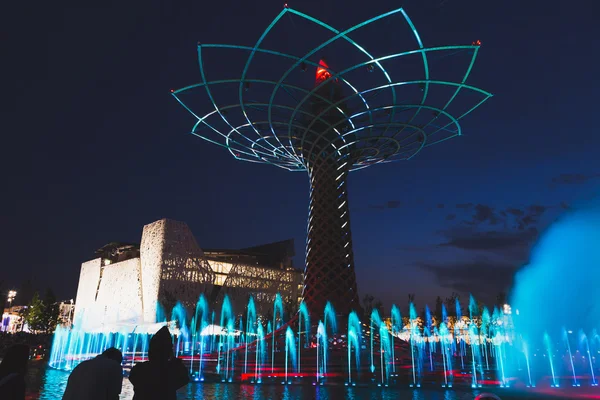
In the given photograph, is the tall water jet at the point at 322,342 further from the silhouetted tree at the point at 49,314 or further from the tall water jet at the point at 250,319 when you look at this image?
the silhouetted tree at the point at 49,314

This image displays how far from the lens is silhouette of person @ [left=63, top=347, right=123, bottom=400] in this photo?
3.73 m

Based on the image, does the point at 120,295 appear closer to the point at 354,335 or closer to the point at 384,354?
the point at 354,335

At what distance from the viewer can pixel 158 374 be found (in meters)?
3.50

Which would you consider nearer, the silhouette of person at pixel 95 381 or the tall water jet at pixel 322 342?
the silhouette of person at pixel 95 381

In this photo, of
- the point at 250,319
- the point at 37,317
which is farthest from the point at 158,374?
the point at 37,317

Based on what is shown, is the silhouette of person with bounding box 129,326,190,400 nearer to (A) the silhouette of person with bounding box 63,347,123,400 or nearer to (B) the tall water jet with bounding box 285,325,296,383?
(A) the silhouette of person with bounding box 63,347,123,400

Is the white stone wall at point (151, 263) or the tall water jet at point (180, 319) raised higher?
the white stone wall at point (151, 263)

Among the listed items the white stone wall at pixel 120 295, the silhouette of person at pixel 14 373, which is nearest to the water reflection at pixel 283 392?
the silhouette of person at pixel 14 373

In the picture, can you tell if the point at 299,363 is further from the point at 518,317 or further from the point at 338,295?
the point at 518,317

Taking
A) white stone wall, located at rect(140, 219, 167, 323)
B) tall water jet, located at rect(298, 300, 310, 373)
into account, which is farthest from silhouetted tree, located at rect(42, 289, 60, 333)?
tall water jet, located at rect(298, 300, 310, 373)

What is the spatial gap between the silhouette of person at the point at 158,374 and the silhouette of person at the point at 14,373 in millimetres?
1198

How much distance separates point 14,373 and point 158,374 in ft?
4.90

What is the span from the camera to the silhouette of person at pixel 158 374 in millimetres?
3479

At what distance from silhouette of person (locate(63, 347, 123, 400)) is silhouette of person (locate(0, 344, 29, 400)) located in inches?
17.8
